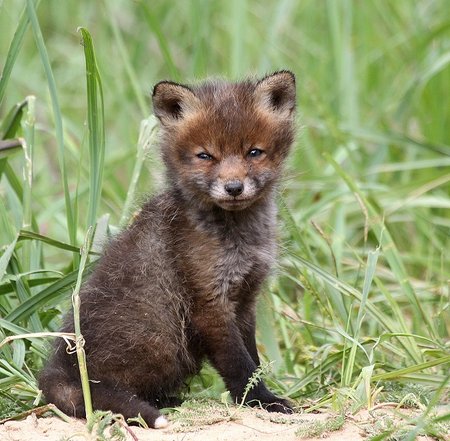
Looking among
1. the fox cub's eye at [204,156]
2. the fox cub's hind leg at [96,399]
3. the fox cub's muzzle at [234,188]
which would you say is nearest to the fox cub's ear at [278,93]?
the fox cub's eye at [204,156]

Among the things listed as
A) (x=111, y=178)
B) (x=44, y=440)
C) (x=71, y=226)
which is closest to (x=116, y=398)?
(x=44, y=440)

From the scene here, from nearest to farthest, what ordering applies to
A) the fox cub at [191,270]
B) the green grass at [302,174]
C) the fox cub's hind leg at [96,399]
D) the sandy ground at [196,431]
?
the sandy ground at [196,431] → the fox cub's hind leg at [96,399] → the fox cub at [191,270] → the green grass at [302,174]

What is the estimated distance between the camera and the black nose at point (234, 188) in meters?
4.33

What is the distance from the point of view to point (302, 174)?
6.47 meters

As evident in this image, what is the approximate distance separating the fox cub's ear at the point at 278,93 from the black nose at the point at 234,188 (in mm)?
470

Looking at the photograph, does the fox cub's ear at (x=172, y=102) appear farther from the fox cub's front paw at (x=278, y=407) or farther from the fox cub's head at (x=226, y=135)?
the fox cub's front paw at (x=278, y=407)

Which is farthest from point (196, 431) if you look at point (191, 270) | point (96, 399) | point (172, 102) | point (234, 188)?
point (172, 102)

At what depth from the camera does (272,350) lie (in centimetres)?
520

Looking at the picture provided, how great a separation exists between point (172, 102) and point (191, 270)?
0.85 meters

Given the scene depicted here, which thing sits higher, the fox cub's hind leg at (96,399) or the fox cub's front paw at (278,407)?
the fox cub's hind leg at (96,399)

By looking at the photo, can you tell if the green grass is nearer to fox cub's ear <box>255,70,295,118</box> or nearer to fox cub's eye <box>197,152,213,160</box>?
fox cub's ear <box>255,70,295,118</box>

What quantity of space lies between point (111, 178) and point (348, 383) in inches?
116

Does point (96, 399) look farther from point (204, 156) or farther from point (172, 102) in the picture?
point (172, 102)

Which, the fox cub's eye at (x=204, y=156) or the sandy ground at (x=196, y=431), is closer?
the sandy ground at (x=196, y=431)
